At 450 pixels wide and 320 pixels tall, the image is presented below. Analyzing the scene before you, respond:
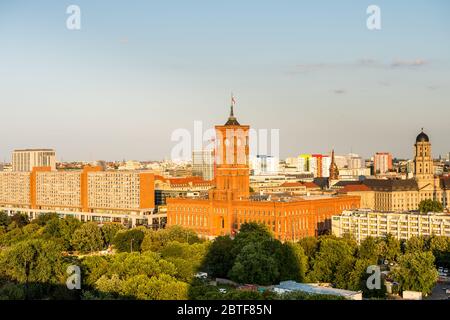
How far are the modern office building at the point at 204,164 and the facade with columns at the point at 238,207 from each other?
44205mm

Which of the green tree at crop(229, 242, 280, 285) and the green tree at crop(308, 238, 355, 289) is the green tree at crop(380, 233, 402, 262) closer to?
the green tree at crop(308, 238, 355, 289)

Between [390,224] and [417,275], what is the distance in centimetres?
1393

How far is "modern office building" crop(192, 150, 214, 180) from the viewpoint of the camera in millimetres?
98938

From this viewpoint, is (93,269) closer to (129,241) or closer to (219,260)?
(219,260)

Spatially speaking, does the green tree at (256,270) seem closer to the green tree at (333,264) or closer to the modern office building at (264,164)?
the green tree at (333,264)

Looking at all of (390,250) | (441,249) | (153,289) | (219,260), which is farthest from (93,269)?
(441,249)

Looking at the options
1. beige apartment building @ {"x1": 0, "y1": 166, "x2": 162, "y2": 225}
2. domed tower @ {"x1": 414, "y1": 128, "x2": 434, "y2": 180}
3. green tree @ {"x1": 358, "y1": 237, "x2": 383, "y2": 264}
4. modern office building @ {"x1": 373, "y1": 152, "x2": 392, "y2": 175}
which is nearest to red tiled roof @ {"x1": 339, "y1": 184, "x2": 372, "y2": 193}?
domed tower @ {"x1": 414, "y1": 128, "x2": 434, "y2": 180}

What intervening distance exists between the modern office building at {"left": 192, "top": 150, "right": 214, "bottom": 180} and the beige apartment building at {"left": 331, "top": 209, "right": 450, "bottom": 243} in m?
52.8

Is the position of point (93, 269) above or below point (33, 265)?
below

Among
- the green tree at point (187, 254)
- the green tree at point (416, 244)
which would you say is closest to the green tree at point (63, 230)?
the green tree at point (187, 254)

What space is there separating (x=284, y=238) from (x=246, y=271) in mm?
17156

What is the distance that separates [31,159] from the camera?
97.2 metres

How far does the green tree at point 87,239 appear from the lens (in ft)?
140
